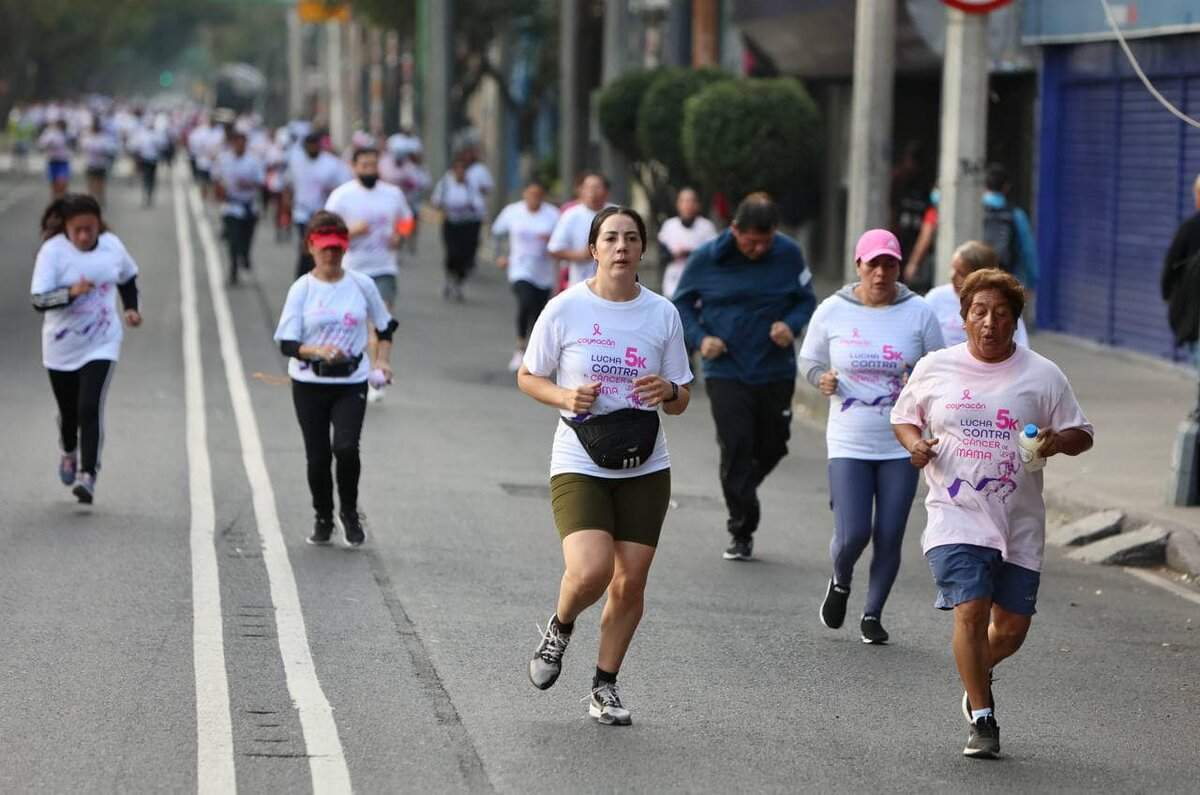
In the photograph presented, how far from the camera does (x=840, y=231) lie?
96.3 ft

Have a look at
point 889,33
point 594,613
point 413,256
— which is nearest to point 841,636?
point 594,613

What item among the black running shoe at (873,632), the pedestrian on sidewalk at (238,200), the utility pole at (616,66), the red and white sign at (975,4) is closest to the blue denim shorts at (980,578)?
the black running shoe at (873,632)

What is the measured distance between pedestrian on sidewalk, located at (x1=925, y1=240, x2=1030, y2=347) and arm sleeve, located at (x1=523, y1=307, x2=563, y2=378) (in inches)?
90.8

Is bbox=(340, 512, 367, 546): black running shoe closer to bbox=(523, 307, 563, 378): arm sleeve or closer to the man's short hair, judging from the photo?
the man's short hair

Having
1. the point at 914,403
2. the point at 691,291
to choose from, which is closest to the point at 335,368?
the point at 691,291

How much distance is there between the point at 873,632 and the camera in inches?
348

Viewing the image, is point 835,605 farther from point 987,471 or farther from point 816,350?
point 987,471

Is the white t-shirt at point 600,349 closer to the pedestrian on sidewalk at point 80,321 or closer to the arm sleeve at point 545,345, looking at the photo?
the arm sleeve at point 545,345

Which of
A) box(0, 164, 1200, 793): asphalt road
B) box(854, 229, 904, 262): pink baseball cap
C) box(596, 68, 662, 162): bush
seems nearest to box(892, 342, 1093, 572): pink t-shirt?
box(0, 164, 1200, 793): asphalt road

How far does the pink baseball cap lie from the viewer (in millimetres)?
8656

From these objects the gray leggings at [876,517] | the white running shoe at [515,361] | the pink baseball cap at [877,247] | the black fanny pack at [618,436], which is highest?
the pink baseball cap at [877,247]

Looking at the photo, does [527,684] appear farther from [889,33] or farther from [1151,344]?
[1151,344]

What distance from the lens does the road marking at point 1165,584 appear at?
10289mm

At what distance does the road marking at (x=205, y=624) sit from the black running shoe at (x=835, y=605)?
2411mm
